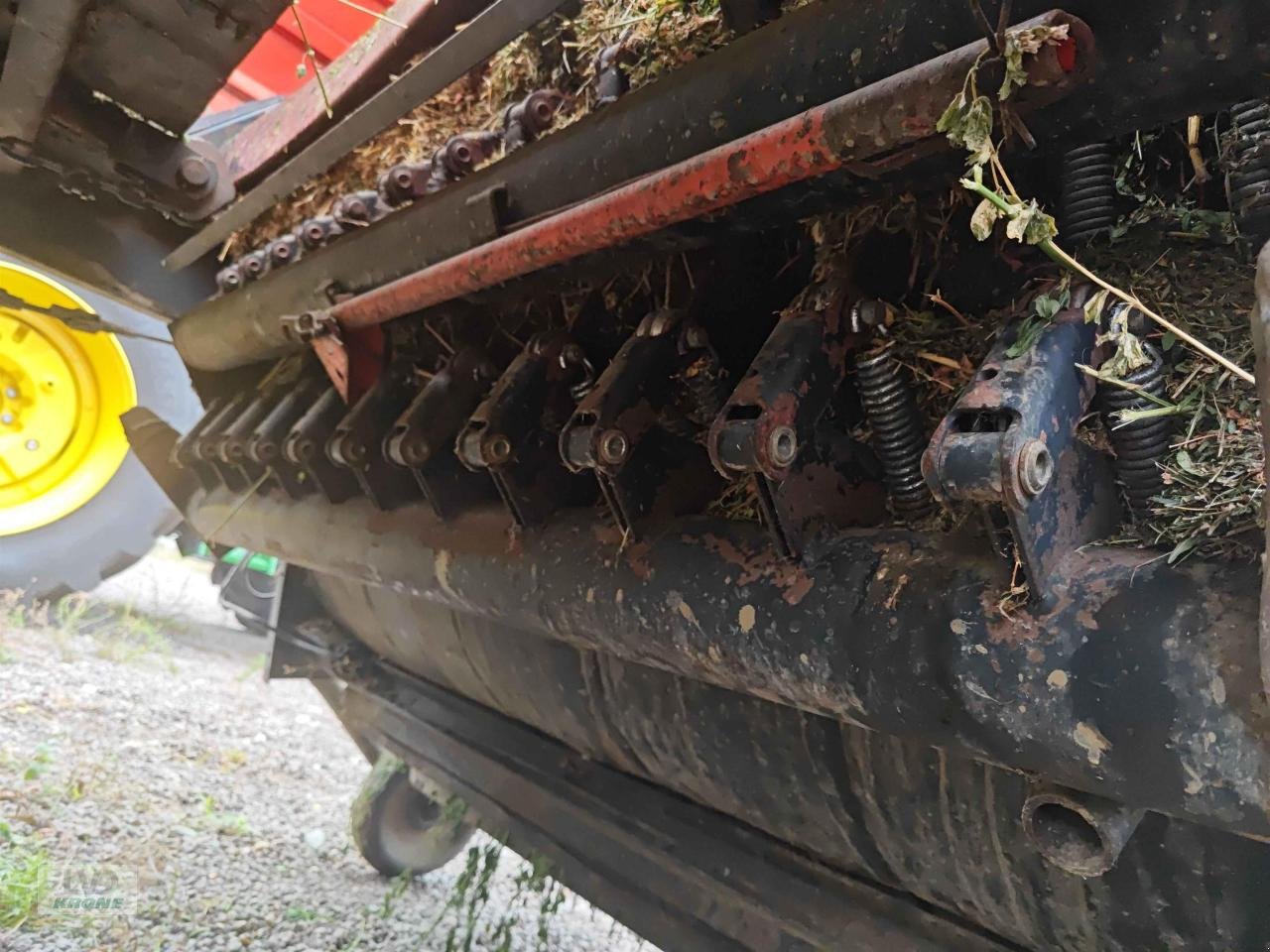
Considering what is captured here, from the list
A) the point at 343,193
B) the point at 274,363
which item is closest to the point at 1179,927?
the point at 343,193

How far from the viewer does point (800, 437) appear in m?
0.89

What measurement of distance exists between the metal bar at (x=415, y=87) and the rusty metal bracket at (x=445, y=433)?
367mm

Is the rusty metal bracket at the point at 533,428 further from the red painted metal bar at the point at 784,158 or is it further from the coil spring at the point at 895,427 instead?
the coil spring at the point at 895,427

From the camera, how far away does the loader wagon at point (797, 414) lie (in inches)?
26.8

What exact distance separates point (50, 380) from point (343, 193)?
2456 mm

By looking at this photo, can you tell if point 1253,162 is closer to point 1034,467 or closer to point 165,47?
point 1034,467

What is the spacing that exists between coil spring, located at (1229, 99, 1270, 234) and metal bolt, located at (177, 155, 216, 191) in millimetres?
1813

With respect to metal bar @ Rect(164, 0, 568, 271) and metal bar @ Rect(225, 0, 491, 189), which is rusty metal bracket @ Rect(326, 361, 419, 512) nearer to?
metal bar @ Rect(164, 0, 568, 271)

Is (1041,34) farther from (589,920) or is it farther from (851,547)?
(589,920)

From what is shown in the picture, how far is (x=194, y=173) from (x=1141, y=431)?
1.83 meters

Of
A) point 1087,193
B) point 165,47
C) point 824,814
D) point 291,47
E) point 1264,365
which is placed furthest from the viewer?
point 291,47

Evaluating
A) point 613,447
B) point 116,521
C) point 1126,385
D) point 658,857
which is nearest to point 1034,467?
point 1126,385

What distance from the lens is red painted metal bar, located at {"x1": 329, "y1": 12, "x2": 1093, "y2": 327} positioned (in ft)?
2.15

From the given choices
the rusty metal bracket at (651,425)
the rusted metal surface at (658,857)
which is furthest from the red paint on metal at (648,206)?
the rusted metal surface at (658,857)
